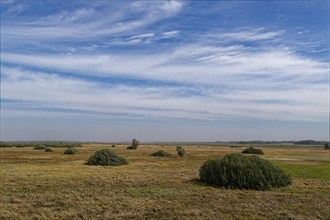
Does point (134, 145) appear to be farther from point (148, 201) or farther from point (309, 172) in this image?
point (148, 201)

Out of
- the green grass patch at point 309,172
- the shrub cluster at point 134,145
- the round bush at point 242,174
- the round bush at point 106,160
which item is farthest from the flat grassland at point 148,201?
the shrub cluster at point 134,145

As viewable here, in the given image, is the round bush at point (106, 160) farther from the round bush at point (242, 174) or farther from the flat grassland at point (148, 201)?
the round bush at point (242, 174)

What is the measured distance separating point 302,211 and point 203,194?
244 inches

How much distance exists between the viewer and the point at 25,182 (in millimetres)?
26734

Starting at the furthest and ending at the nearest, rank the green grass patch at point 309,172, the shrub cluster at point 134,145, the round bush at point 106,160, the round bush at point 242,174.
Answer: the shrub cluster at point 134,145
the round bush at point 106,160
the green grass patch at point 309,172
the round bush at point 242,174

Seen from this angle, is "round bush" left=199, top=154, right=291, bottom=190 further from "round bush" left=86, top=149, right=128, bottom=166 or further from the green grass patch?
"round bush" left=86, top=149, right=128, bottom=166

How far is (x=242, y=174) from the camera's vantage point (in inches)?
1059

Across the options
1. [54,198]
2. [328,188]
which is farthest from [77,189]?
[328,188]

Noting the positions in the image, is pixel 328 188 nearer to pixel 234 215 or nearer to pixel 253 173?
pixel 253 173

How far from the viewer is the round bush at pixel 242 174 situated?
26.6m

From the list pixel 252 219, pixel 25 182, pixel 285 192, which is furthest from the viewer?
pixel 25 182

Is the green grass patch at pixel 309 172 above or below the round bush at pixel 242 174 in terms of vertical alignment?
below

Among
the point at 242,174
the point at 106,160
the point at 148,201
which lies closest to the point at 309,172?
the point at 242,174

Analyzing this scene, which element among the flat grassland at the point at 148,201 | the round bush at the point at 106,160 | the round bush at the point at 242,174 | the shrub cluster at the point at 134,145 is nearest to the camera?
the flat grassland at the point at 148,201
